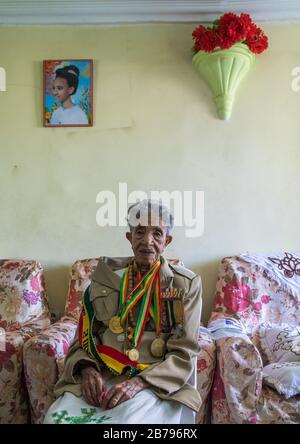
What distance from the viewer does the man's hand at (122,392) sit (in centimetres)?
128

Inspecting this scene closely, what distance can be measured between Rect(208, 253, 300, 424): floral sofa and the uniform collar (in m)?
0.48

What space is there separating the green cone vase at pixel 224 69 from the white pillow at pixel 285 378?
5.19 ft

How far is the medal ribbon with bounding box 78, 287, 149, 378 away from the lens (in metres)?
1.43

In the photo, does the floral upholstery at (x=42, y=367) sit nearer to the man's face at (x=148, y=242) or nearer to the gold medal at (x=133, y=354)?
the gold medal at (x=133, y=354)

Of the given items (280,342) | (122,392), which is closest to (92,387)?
(122,392)

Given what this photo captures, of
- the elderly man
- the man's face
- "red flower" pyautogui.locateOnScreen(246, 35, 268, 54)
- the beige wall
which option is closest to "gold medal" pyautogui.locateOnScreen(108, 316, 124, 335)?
the elderly man

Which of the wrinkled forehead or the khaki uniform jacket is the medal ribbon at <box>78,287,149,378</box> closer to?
the khaki uniform jacket

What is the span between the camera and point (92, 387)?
1.34 metres

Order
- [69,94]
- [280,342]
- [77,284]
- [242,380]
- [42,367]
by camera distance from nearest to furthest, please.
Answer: [242,380] → [42,367] → [280,342] → [77,284] → [69,94]

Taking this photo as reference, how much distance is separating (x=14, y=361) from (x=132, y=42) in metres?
2.08

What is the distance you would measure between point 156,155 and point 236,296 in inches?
41.0

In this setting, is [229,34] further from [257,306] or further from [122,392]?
[122,392]

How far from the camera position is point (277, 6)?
2.60m

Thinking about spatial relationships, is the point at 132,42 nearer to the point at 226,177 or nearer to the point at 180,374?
the point at 226,177
